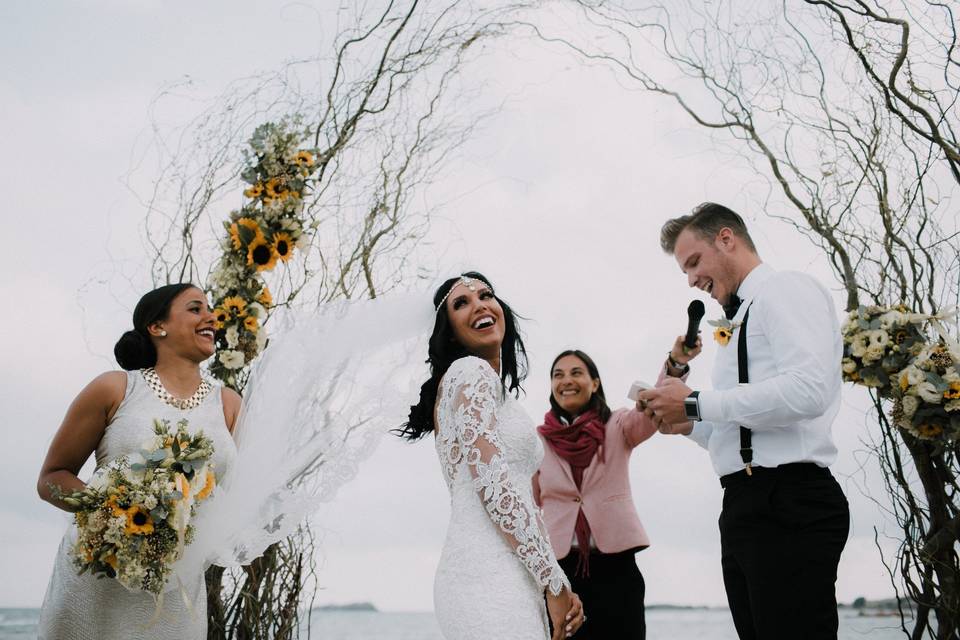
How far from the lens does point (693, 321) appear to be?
2920 millimetres

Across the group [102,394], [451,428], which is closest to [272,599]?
[102,394]

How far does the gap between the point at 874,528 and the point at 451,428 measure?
2.52m

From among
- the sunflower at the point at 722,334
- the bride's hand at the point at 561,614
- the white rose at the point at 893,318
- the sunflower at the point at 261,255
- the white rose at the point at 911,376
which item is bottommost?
the bride's hand at the point at 561,614

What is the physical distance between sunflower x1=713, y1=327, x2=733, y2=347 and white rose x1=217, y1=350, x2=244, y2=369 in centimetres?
193

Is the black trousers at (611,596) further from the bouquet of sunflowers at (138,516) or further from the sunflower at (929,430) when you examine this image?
the bouquet of sunflowers at (138,516)

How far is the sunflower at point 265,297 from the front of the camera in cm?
349

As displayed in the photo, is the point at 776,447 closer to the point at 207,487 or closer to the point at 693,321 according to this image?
the point at 693,321

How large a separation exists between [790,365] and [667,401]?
39 cm

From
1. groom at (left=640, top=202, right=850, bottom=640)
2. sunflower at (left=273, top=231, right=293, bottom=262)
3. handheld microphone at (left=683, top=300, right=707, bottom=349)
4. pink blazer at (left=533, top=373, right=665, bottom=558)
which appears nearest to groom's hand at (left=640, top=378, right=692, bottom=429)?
groom at (left=640, top=202, right=850, bottom=640)

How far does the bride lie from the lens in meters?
2.18

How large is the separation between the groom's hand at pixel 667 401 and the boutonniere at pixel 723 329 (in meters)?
0.18

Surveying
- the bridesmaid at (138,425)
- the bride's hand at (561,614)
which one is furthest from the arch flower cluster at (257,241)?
the bride's hand at (561,614)

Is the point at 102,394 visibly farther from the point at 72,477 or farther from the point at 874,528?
the point at 874,528

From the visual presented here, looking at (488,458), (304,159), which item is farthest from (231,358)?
(488,458)
